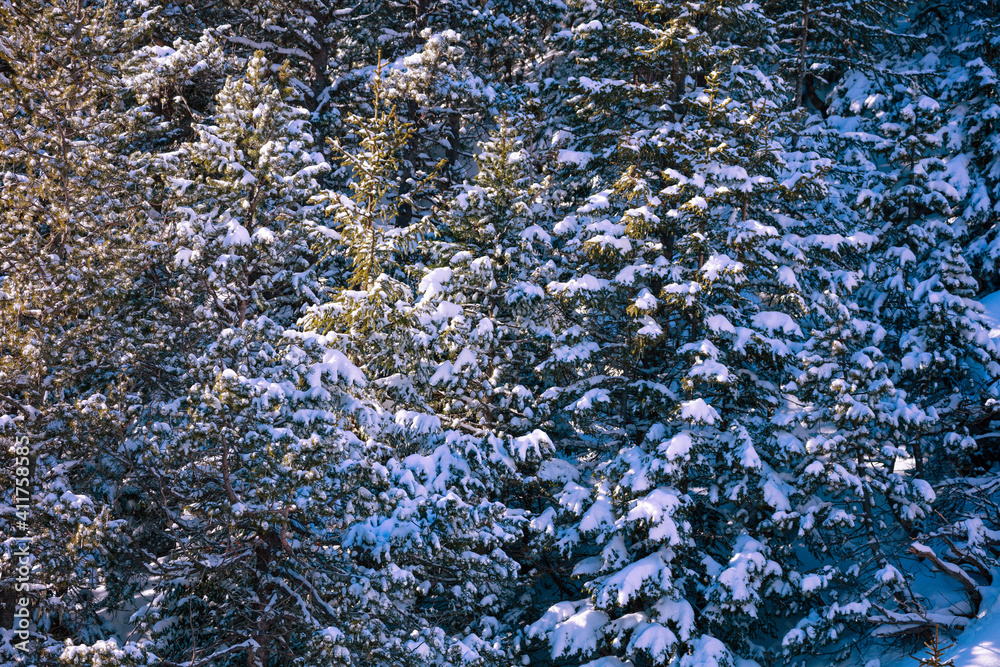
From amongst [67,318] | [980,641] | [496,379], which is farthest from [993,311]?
[67,318]

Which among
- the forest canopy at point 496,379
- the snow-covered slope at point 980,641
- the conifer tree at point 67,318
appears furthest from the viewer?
the forest canopy at point 496,379

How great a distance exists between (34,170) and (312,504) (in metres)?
7.68

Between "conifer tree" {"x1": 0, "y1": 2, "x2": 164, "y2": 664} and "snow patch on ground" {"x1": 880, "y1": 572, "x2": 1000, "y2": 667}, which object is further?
"conifer tree" {"x1": 0, "y1": 2, "x2": 164, "y2": 664}

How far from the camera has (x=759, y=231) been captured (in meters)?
12.5

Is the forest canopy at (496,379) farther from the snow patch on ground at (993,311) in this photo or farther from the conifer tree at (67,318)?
the snow patch on ground at (993,311)

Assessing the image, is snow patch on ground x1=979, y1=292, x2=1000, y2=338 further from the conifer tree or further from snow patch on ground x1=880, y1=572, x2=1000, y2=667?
the conifer tree

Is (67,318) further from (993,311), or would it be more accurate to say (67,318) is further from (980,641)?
(993,311)

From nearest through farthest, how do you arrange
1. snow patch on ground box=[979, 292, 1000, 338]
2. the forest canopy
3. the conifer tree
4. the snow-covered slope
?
1. the snow-covered slope
2. the conifer tree
3. the forest canopy
4. snow patch on ground box=[979, 292, 1000, 338]

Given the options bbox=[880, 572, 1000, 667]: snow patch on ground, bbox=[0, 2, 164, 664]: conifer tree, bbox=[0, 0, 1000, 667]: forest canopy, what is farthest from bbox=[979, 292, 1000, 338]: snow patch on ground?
bbox=[0, 2, 164, 664]: conifer tree

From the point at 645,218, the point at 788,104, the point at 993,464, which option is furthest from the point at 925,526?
the point at 788,104

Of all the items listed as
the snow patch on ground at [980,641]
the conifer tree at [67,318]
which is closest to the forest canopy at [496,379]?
the conifer tree at [67,318]

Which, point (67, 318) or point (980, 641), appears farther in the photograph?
point (67, 318)

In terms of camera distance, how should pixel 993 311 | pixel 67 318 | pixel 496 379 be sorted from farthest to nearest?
1. pixel 993 311
2. pixel 496 379
3. pixel 67 318

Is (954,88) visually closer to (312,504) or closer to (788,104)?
(788,104)
